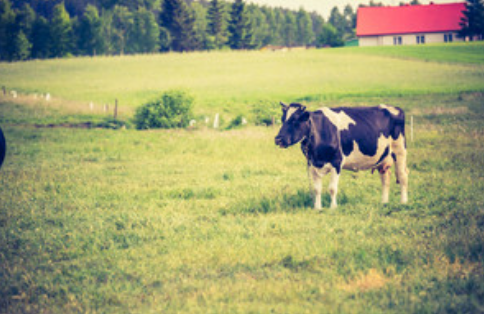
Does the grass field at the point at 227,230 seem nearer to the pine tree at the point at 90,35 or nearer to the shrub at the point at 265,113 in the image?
the shrub at the point at 265,113

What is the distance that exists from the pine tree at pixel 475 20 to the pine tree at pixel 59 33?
2663 inches

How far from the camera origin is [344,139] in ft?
30.5

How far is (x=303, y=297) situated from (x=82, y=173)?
1039 cm

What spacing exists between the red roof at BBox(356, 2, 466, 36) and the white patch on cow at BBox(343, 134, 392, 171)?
6817cm

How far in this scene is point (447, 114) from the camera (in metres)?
25.2

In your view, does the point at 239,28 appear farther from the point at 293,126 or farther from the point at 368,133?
the point at 293,126

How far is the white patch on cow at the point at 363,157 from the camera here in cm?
940

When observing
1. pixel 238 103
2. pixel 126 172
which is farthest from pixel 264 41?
pixel 126 172

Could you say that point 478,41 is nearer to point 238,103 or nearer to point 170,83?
point 238,103

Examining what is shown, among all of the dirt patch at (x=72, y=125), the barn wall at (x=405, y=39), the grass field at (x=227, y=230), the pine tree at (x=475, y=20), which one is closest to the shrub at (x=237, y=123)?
the grass field at (x=227, y=230)

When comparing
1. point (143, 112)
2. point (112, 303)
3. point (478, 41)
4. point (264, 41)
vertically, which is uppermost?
point (264, 41)

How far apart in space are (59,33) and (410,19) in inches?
2524

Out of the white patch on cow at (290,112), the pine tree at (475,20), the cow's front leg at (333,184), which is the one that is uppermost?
the pine tree at (475,20)

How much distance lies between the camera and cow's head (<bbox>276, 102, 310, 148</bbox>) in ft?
29.2
